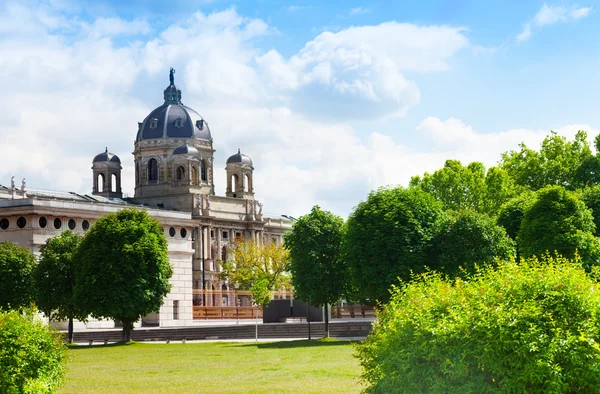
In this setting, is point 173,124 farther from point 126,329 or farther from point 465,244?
point 465,244

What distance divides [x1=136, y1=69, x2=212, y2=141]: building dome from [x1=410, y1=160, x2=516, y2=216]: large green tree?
167ft

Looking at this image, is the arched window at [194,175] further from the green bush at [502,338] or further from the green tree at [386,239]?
the green bush at [502,338]

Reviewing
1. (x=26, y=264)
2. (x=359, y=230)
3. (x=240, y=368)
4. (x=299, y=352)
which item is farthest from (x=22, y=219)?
(x=240, y=368)

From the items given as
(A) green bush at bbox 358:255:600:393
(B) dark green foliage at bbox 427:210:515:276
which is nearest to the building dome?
(B) dark green foliage at bbox 427:210:515:276

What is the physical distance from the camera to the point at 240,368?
36781 millimetres

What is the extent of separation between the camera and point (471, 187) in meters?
102

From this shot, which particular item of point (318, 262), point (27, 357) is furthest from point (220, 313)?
point (27, 357)

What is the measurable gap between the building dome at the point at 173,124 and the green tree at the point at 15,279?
3285 inches

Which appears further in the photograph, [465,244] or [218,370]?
[465,244]

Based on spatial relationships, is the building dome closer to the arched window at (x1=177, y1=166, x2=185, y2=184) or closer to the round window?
the arched window at (x1=177, y1=166, x2=185, y2=184)

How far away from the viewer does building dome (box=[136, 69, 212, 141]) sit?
148m

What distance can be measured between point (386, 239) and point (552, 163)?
4889cm

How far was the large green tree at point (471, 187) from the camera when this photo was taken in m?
98.9

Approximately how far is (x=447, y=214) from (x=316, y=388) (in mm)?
32872
